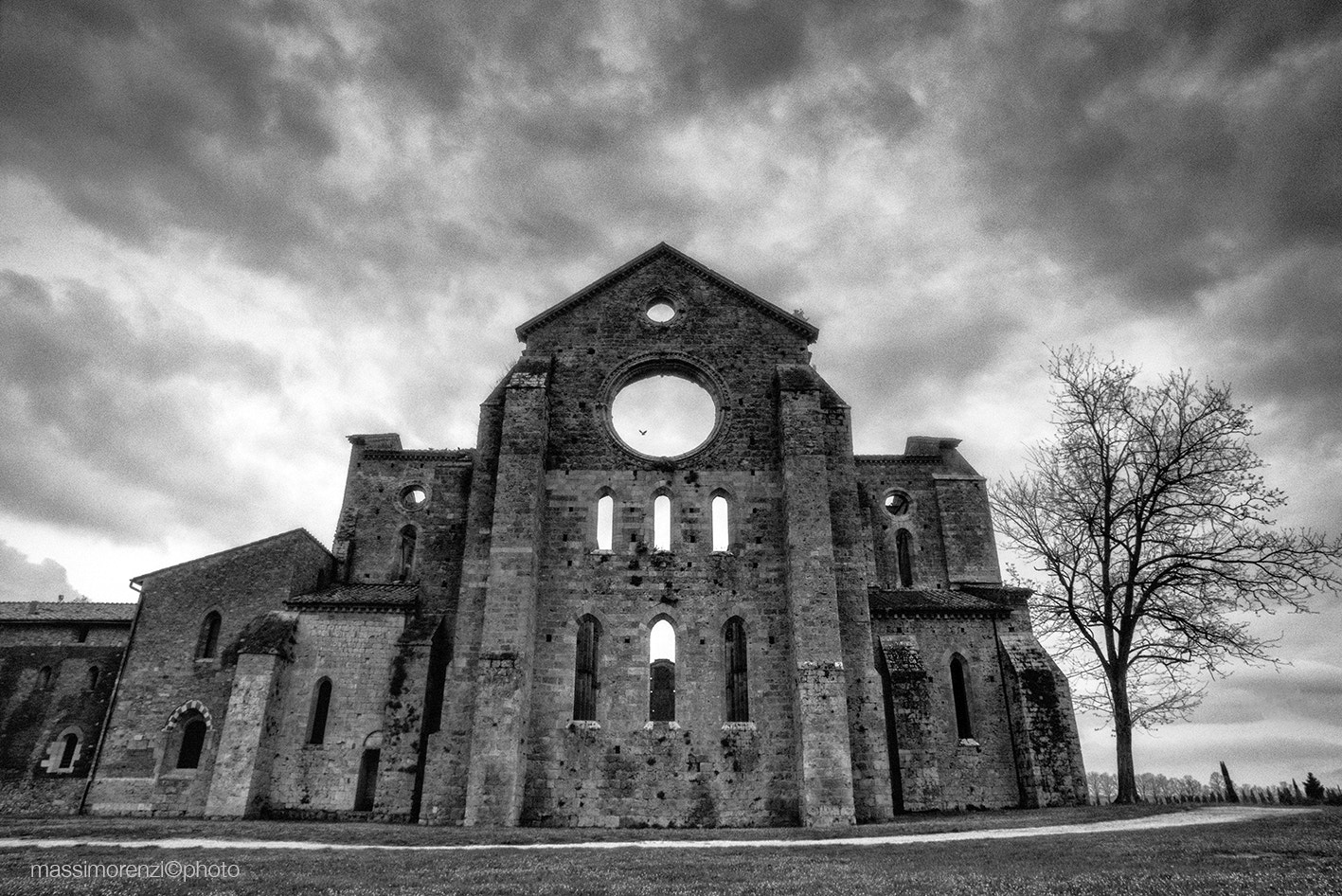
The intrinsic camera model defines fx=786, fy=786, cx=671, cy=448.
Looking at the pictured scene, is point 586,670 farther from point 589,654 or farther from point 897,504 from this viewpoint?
point 897,504

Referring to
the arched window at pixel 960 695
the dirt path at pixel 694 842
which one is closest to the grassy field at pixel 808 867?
the dirt path at pixel 694 842

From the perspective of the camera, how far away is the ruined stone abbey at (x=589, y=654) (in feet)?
64.1

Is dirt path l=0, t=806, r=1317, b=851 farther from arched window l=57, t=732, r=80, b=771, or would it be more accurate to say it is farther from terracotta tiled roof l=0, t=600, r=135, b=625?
terracotta tiled roof l=0, t=600, r=135, b=625

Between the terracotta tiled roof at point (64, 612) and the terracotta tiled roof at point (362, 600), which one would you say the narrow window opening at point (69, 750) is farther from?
the terracotta tiled roof at point (362, 600)

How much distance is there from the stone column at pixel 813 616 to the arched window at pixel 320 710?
42.2ft

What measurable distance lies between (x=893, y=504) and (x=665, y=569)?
43.9 feet

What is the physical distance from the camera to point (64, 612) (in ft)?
86.6

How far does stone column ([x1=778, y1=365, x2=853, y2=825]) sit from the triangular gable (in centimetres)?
194

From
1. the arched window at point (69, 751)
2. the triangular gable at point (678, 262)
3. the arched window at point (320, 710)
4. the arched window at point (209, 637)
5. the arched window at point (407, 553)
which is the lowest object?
the arched window at point (69, 751)

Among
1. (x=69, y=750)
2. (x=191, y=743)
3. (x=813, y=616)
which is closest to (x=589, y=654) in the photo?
(x=813, y=616)

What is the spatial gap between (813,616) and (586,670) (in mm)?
6091

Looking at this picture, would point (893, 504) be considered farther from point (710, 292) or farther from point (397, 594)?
point (397, 594)

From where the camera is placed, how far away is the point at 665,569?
21578 mm

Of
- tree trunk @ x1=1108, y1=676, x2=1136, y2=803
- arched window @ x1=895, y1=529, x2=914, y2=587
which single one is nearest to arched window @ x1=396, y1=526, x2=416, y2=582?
arched window @ x1=895, y1=529, x2=914, y2=587
